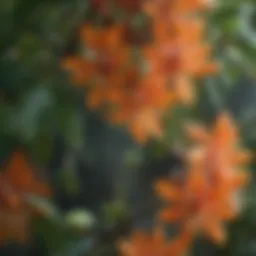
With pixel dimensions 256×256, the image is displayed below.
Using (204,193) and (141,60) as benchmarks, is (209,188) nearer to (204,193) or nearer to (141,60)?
(204,193)

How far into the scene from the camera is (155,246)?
0.60m

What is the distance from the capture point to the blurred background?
1.77 feet

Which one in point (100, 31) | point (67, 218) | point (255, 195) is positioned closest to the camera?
point (100, 31)

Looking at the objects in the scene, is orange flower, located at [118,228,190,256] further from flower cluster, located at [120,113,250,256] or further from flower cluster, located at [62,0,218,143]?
flower cluster, located at [62,0,218,143]

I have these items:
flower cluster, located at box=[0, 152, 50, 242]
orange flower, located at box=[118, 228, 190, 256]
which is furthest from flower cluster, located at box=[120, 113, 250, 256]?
flower cluster, located at box=[0, 152, 50, 242]

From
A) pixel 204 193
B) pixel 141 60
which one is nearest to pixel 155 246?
pixel 204 193

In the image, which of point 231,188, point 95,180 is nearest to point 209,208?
point 231,188

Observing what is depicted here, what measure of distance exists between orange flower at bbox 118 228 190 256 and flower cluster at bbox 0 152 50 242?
0.36 ft

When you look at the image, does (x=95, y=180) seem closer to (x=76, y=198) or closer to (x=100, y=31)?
(x=76, y=198)

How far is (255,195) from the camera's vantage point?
744mm

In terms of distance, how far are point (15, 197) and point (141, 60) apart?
162mm

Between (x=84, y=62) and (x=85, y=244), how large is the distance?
220 millimetres

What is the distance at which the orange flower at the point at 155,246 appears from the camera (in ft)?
1.96

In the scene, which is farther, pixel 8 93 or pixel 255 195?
pixel 255 195
